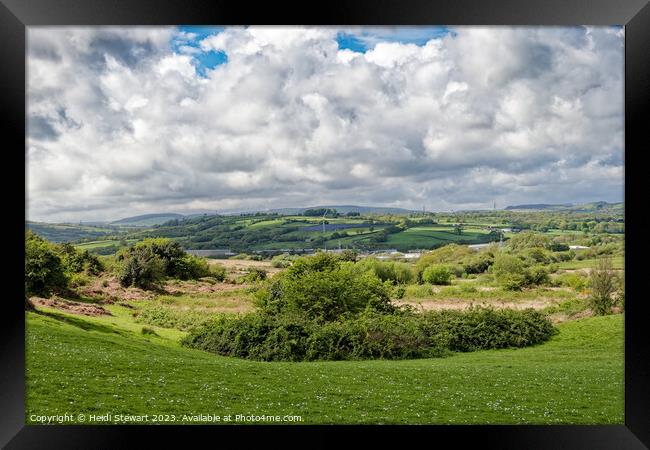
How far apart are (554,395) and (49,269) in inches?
298

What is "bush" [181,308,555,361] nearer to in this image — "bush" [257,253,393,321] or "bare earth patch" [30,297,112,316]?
"bush" [257,253,393,321]

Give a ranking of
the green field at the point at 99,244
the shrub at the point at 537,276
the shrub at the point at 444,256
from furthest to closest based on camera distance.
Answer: the shrub at the point at 444,256 → the shrub at the point at 537,276 → the green field at the point at 99,244

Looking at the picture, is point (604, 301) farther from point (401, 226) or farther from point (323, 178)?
point (323, 178)

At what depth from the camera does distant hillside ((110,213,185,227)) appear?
331 inches

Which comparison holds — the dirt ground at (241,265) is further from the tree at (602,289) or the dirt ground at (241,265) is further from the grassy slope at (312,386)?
the tree at (602,289)

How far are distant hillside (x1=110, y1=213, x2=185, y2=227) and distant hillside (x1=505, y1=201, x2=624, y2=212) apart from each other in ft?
20.5

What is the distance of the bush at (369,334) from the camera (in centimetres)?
705

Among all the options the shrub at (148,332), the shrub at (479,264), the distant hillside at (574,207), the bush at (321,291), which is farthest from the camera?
the shrub at (479,264)

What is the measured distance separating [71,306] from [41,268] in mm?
769

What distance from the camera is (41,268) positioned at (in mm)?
7574

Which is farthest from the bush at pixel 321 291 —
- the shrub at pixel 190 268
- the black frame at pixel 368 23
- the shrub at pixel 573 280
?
the black frame at pixel 368 23

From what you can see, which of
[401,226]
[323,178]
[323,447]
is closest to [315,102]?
[323,178]

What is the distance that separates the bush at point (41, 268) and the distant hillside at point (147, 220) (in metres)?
1.10

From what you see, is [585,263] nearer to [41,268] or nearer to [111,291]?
[111,291]
